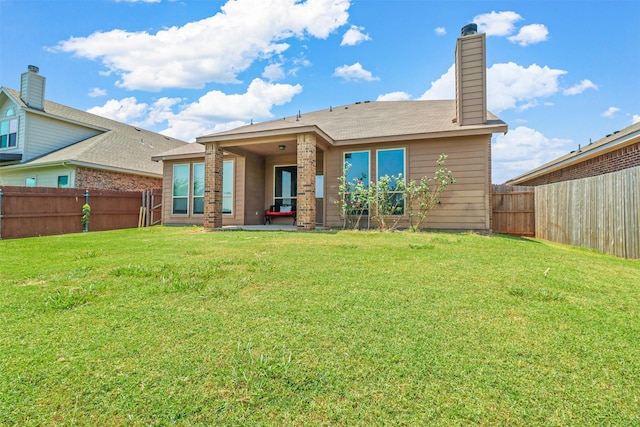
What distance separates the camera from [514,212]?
966 centimetres

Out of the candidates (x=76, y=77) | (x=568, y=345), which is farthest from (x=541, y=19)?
(x=76, y=77)

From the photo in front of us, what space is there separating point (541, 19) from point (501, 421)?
38.6 feet

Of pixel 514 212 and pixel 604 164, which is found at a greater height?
pixel 604 164

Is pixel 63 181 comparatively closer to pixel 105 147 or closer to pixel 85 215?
pixel 105 147

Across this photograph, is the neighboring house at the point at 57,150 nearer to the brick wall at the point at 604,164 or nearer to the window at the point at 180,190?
the window at the point at 180,190

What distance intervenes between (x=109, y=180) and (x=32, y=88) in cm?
677

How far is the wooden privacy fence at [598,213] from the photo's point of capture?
18.5ft

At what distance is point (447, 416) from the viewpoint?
4.83 feet

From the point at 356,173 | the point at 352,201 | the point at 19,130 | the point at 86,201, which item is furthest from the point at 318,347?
the point at 19,130

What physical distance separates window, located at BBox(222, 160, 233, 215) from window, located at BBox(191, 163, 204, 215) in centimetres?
109

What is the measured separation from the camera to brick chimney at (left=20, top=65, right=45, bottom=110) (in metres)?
16.0

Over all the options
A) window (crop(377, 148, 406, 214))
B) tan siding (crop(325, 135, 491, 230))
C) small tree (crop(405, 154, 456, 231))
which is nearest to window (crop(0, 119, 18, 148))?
window (crop(377, 148, 406, 214))

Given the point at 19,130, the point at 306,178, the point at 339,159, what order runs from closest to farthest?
the point at 306,178 < the point at 339,159 < the point at 19,130

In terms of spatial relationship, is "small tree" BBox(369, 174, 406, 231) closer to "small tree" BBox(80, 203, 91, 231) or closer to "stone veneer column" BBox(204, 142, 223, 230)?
"stone veneer column" BBox(204, 142, 223, 230)
